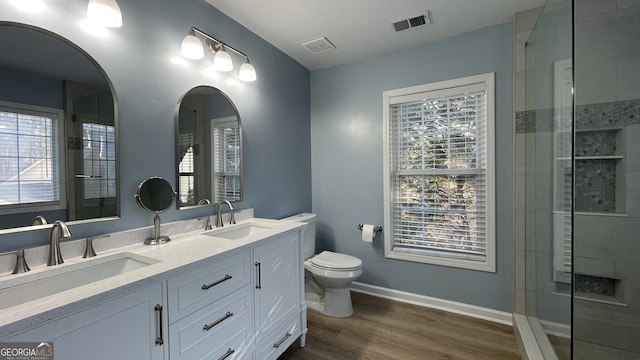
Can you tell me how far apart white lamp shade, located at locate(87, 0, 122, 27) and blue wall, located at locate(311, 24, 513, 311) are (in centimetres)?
202

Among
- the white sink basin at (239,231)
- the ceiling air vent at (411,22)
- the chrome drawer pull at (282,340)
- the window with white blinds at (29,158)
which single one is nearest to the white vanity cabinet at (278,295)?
the chrome drawer pull at (282,340)

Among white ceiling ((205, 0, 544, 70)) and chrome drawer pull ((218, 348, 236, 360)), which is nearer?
chrome drawer pull ((218, 348, 236, 360))

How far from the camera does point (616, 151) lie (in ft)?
5.67

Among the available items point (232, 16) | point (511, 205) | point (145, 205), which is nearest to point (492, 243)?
point (511, 205)

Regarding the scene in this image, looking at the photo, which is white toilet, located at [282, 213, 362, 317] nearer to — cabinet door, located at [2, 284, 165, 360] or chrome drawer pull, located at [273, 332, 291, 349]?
chrome drawer pull, located at [273, 332, 291, 349]

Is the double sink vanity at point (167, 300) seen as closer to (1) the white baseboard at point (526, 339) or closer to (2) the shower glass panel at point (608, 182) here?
(1) the white baseboard at point (526, 339)

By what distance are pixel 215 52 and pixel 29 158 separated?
4.06 feet

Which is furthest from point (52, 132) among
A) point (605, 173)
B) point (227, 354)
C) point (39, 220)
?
point (605, 173)

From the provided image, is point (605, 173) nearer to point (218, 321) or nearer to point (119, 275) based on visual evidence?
point (218, 321)

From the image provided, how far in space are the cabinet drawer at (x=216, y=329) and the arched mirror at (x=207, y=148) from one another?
2.37 ft

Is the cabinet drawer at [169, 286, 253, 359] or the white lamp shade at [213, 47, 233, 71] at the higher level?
the white lamp shade at [213, 47, 233, 71]

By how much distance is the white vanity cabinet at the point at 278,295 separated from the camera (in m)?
1.52

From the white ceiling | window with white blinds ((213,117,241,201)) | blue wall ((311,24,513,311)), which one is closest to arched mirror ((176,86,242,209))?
window with white blinds ((213,117,241,201))

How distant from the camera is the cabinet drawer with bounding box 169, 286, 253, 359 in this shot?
109 cm
